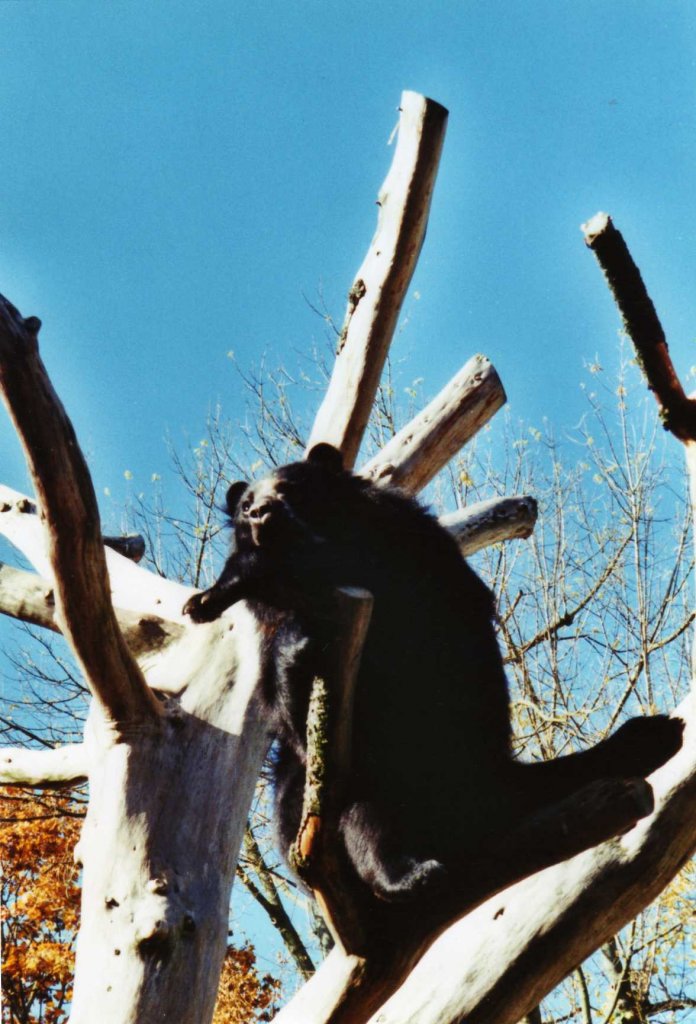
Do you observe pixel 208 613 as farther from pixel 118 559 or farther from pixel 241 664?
pixel 118 559

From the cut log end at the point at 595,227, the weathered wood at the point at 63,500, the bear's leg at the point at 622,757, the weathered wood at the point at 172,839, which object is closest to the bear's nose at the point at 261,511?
the weathered wood at the point at 172,839

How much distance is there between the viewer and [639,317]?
2.73 meters

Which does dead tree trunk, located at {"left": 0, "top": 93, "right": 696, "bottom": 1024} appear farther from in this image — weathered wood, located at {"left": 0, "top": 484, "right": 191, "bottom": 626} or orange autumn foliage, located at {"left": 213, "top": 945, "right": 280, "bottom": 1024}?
orange autumn foliage, located at {"left": 213, "top": 945, "right": 280, "bottom": 1024}

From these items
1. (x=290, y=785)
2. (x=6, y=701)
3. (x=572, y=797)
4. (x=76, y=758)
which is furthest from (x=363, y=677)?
(x=6, y=701)

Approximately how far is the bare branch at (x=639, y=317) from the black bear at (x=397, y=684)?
1.05 meters

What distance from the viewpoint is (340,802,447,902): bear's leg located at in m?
2.84

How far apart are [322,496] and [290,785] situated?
137cm

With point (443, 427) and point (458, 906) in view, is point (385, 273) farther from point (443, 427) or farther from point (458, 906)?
point (458, 906)

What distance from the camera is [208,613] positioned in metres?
4.00

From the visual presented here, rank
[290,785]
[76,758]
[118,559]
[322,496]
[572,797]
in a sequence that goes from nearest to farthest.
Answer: [572,797]
[290,785]
[322,496]
[76,758]
[118,559]

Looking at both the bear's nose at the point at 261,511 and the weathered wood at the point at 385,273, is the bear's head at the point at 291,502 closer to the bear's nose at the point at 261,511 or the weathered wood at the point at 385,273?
the bear's nose at the point at 261,511

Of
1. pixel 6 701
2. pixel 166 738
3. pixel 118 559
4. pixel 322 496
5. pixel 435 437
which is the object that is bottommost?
pixel 166 738

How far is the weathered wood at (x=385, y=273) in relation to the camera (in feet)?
19.0

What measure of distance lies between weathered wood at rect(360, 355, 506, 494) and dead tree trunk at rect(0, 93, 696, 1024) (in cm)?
2
